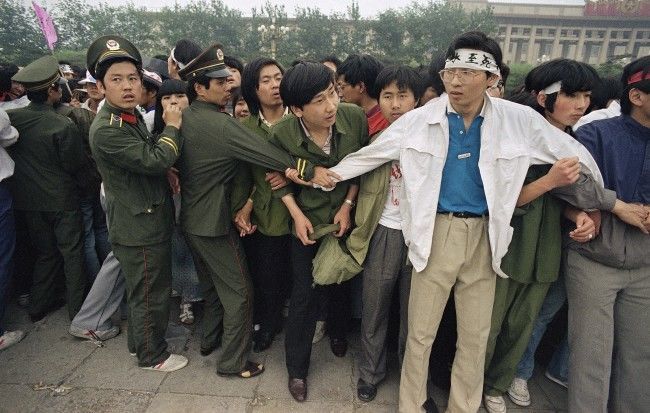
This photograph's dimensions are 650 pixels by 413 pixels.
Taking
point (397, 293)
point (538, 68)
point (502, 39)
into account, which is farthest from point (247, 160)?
point (502, 39)

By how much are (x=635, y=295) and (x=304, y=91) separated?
7.46ft

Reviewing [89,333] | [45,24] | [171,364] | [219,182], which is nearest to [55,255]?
[89,333]

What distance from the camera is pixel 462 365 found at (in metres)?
2.23

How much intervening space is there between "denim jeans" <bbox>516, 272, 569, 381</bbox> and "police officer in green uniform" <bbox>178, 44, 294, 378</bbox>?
1.93m

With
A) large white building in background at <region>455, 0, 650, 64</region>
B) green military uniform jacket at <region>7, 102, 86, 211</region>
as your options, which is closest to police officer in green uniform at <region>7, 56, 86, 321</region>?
green military uniform jacket at <region>7, 102, 86, 211</region>

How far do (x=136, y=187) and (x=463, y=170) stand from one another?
206 centimetres

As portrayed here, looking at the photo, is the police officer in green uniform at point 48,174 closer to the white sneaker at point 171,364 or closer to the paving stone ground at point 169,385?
the paving stone ground at point 169,385

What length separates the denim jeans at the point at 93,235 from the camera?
3.50 meters

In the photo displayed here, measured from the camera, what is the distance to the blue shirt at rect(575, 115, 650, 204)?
6.72 feet

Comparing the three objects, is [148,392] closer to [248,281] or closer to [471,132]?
[248,281]

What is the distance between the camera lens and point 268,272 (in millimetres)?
2943

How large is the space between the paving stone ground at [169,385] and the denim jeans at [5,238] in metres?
0.57

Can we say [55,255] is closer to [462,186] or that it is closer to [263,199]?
[263,199]

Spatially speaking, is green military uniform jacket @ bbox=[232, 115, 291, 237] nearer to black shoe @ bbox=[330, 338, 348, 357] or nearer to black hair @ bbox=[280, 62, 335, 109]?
black hair @ bbox=[280, 62, 335, 109]
